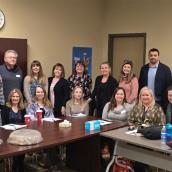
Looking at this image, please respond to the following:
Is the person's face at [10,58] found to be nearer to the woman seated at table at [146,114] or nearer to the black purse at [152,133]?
the woman seated at table at [146,114]

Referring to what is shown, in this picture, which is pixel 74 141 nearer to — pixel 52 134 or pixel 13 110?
pixel 52 134

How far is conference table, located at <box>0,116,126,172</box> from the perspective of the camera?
9.92 ft

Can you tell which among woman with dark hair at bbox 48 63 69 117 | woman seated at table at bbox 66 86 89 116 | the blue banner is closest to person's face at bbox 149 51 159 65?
woman seated at table at bbox 66 86 89 116

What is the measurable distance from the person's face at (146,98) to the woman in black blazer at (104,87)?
1025mm

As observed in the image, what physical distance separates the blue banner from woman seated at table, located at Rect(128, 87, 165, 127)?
2.55 metres


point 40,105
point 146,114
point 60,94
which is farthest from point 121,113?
point 60,94

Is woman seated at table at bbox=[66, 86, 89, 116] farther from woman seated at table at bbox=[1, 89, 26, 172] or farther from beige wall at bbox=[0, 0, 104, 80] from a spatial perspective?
beige wall at bbox=[0, 0, 104, 80]

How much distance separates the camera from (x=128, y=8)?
658 centimetres

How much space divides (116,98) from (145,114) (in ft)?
1.79

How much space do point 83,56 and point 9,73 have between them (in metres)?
2.23

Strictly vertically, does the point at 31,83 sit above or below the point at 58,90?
above

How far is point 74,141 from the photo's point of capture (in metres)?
3.41

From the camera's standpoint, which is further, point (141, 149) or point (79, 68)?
point (79, 68)

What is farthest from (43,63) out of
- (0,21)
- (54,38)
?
(0,21)
